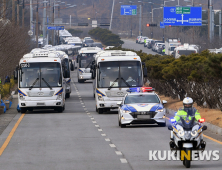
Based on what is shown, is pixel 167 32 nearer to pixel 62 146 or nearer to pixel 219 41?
pixel 219 41

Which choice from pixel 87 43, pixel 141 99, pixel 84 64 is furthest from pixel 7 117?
pixel 87 43

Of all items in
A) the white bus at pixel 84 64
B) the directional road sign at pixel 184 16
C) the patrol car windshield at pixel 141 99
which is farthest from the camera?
the directional road sign at pixel 184 16

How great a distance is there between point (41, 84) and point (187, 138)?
→ 1749cm

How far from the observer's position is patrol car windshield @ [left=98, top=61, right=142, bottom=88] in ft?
A: 90.3

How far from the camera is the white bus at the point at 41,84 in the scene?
27.5 meters

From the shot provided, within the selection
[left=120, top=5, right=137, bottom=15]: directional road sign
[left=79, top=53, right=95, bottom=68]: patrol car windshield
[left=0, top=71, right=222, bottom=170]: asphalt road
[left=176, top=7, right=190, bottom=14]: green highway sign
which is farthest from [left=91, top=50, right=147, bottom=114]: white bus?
[left=120, top=5, right=137, bottom=15]: directional road sign

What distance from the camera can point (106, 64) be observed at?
28.1 m

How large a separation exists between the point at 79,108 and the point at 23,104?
430 centimetres

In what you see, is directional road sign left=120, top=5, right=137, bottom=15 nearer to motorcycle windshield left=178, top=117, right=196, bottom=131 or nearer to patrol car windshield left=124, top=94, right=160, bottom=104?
patrol car windshield left=124, top=94, right=160, bottom=104

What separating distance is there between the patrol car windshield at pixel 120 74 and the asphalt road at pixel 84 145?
2599 mm

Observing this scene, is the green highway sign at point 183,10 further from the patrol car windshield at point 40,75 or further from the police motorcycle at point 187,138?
the police motorcycle at point 187,138

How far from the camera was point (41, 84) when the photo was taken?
27.9 metres

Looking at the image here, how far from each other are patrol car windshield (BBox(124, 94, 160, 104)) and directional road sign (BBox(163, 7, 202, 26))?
4311 centimetres

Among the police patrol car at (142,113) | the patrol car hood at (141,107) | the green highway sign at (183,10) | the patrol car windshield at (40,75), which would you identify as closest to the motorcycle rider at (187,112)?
the police patrol car at (142,113)
